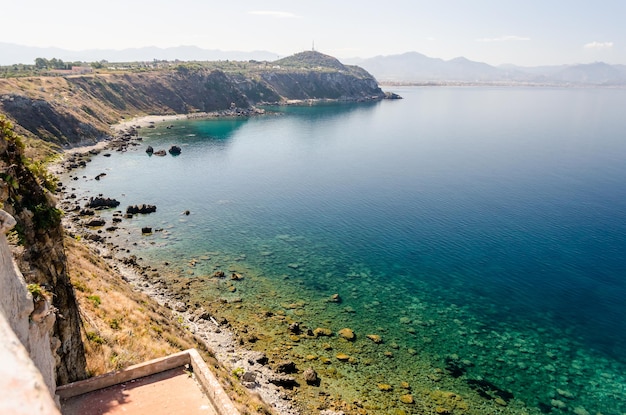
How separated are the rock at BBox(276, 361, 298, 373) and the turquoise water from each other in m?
2.86

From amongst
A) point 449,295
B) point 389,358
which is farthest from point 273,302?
point 449,295

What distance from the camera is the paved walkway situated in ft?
63.6

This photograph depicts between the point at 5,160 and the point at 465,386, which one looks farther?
the point at 465,386

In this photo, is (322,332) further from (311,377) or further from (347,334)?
(311,377)

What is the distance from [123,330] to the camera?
101ft

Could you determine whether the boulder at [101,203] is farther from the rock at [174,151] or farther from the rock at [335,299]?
the rock at [335,299]

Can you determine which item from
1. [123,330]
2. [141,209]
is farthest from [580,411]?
[141,209]

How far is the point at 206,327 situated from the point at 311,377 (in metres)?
13.8

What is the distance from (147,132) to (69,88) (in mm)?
31736

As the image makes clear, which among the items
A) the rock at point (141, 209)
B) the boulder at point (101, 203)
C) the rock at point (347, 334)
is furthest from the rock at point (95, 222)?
the rock at point (347, 334)

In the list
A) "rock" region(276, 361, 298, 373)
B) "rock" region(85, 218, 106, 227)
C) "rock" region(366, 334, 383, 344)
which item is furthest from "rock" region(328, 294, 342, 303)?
"rock" region(85, 218, 106, 227)

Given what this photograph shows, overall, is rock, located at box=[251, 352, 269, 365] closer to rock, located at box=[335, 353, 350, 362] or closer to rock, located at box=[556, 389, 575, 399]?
rock, located at box=[335, 353, 350, 362]

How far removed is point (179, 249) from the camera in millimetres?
63094

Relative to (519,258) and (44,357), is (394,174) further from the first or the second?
(44,357)
